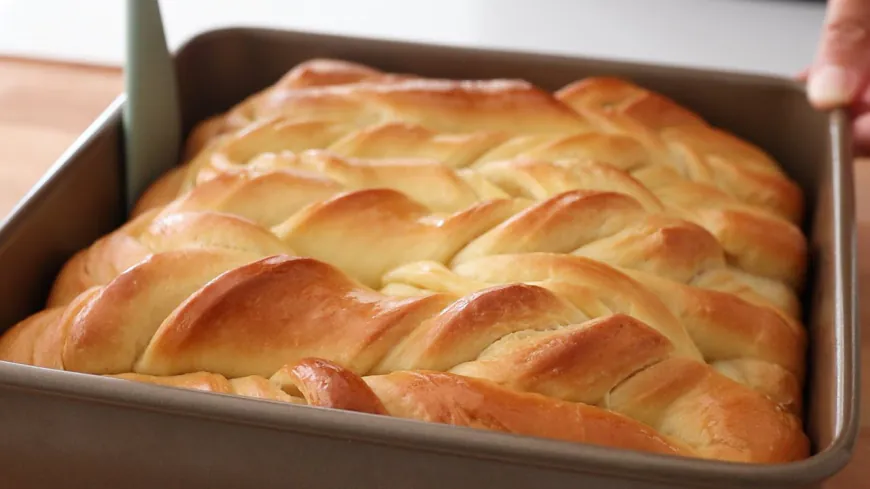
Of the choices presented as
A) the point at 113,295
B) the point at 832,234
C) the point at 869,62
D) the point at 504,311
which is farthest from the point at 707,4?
the point at 113,295

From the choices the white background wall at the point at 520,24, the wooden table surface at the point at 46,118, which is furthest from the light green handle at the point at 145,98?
the white background wall at the point at 520,24

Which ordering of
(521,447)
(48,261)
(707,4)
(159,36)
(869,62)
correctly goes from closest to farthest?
(521,447) → (48,261) → (159,36) → (869,62) → (707,4)

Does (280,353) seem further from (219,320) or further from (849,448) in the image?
(849,448)

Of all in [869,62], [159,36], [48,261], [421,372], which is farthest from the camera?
[869,62]

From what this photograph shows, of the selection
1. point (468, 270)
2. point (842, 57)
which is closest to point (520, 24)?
point (842, 57)

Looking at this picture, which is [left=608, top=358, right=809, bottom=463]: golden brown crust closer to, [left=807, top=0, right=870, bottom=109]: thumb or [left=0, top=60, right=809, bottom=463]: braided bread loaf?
[left=0, top=60, right=809, bottom=463]: braided bread loaf

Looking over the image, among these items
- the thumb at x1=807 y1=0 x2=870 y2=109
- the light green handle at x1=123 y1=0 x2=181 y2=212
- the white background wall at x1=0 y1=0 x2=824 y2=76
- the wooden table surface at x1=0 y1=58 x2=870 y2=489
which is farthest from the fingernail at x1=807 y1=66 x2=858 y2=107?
the light green handle at x1=123 y1=0 x2=181 y2=212

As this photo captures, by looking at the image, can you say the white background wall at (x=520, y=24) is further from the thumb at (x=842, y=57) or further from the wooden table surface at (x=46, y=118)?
the thumb at (x=842, y=57)
